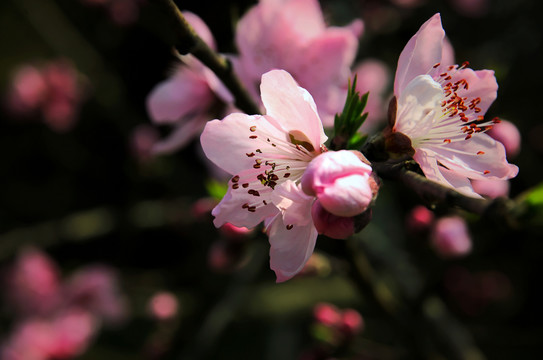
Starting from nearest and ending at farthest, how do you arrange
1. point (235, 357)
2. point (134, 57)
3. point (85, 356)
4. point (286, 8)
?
point (286, 8) → point (85, 356) → point (235, 357) → point (134, 57)

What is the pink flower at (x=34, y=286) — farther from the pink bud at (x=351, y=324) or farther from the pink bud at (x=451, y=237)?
the pink bud at (x=451, y=237)

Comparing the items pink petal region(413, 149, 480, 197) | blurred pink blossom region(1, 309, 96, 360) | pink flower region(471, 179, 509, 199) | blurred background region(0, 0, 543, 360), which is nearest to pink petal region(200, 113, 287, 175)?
pink petal region(413, 149, 480, 197)

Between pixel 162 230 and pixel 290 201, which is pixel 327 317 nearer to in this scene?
pixel 290 201

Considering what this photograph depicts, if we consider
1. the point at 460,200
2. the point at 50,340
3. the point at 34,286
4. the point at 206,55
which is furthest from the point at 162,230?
the point at 460,200

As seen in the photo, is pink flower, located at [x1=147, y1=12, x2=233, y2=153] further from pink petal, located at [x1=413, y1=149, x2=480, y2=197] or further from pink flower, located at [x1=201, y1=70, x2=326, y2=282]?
pink petal, located at [x1=413, y1=149, x2=480, y2=197]

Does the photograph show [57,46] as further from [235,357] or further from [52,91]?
[235,357]

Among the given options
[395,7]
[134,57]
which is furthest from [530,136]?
[134,57]
